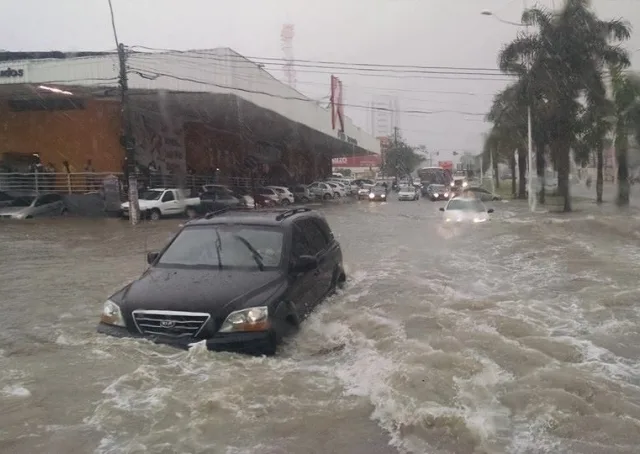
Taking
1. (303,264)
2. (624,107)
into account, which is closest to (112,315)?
(303,264)

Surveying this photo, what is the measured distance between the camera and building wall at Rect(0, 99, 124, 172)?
33062 mm

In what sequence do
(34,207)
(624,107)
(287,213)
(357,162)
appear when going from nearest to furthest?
(287,213) < (34,207) < (624,107) < (357,162)

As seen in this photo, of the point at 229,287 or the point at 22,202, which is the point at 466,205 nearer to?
the point at 229,287

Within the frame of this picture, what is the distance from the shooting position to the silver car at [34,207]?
26203mm

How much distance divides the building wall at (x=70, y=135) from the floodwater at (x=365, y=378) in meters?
23.8

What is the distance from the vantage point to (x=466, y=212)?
21.6 m

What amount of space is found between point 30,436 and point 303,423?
1901mm

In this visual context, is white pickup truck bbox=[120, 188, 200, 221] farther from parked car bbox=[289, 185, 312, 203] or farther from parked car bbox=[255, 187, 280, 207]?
parked car bbox=[289, 185, 312, 203]

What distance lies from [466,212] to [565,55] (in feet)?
38.0

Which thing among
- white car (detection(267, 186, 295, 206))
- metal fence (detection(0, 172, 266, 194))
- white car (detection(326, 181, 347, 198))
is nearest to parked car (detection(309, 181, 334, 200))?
white car (detection(326, 181, 347, 198))

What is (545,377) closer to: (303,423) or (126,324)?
(303,423)

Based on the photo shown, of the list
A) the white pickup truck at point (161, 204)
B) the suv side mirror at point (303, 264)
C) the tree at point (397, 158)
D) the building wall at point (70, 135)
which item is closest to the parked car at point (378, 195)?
the building wall at point (70, 135)

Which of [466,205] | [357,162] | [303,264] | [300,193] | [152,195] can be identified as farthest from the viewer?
[357,162]

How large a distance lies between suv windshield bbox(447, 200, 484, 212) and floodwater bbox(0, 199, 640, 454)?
36.2ft
